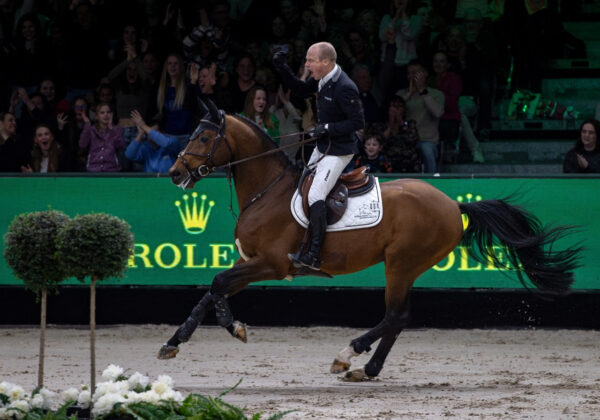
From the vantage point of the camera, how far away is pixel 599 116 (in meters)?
14.4

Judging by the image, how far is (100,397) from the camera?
5.61 metres

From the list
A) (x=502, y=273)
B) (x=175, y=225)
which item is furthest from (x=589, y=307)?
(x=175, y=225)

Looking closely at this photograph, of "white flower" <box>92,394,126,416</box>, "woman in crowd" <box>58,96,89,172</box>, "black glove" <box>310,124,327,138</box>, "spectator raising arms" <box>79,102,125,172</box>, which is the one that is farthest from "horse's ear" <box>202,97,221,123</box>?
"woman in crowd" <box>58,96,89,172</box>

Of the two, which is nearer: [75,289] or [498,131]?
[75,289]

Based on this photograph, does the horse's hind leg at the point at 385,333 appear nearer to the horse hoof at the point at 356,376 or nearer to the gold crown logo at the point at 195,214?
the horse hoof at the point at 356,376

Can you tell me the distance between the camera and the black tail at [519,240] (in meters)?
9.04

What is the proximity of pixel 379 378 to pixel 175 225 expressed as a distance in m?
3.64

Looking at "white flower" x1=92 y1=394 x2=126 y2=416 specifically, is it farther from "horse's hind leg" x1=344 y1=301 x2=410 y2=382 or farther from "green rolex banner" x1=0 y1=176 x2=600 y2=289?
"green rolex banner" x1=0 y1=176 x2=600 y2=289

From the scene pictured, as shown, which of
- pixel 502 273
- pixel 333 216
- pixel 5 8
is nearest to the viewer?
pixel 333 216

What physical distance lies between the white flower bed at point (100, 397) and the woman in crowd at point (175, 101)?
23.7 ft

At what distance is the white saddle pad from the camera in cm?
860

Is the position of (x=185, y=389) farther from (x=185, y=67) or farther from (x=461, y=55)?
(x=461, y=55)

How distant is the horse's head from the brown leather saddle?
69 centimetres

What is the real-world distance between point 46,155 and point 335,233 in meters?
5.54
